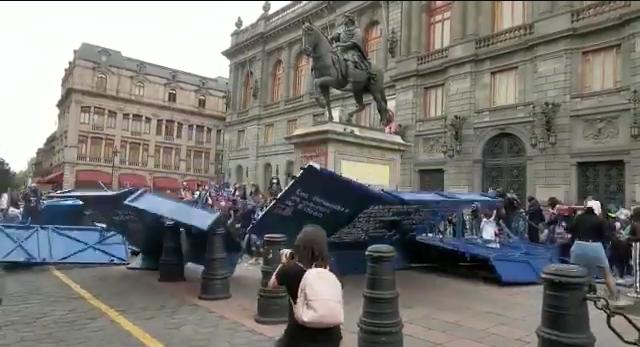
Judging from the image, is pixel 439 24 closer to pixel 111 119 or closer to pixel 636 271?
pixel 636 271

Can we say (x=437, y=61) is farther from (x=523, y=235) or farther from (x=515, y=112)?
(x=523, y=235)

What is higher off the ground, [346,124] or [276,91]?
[276,91]

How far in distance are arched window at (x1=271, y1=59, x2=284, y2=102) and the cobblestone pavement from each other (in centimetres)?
3158

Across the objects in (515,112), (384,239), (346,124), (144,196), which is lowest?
(384,239)

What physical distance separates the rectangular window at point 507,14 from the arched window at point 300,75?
1598cm

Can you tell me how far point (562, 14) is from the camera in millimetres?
19734

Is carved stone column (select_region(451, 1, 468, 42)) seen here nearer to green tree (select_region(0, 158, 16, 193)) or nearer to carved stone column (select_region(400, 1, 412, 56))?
carved stone column (select_region(400, 1, 412, 56))

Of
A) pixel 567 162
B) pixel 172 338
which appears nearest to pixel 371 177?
pixel 172 338

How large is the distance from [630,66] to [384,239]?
568 inches

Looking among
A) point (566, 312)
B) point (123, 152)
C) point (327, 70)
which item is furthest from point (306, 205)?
point (123, 152)

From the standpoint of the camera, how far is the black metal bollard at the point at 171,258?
8695 millimetres

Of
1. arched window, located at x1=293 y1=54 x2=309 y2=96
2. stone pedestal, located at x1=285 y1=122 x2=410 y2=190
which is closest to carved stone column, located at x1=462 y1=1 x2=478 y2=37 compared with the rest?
arched window, located at x1=293 y1=54 x2=309 y2=96

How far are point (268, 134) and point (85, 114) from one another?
3068 cm

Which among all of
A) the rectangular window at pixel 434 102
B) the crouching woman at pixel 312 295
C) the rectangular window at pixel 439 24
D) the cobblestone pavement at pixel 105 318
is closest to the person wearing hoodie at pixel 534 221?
the cobblestone pavement at pixel 105 318
